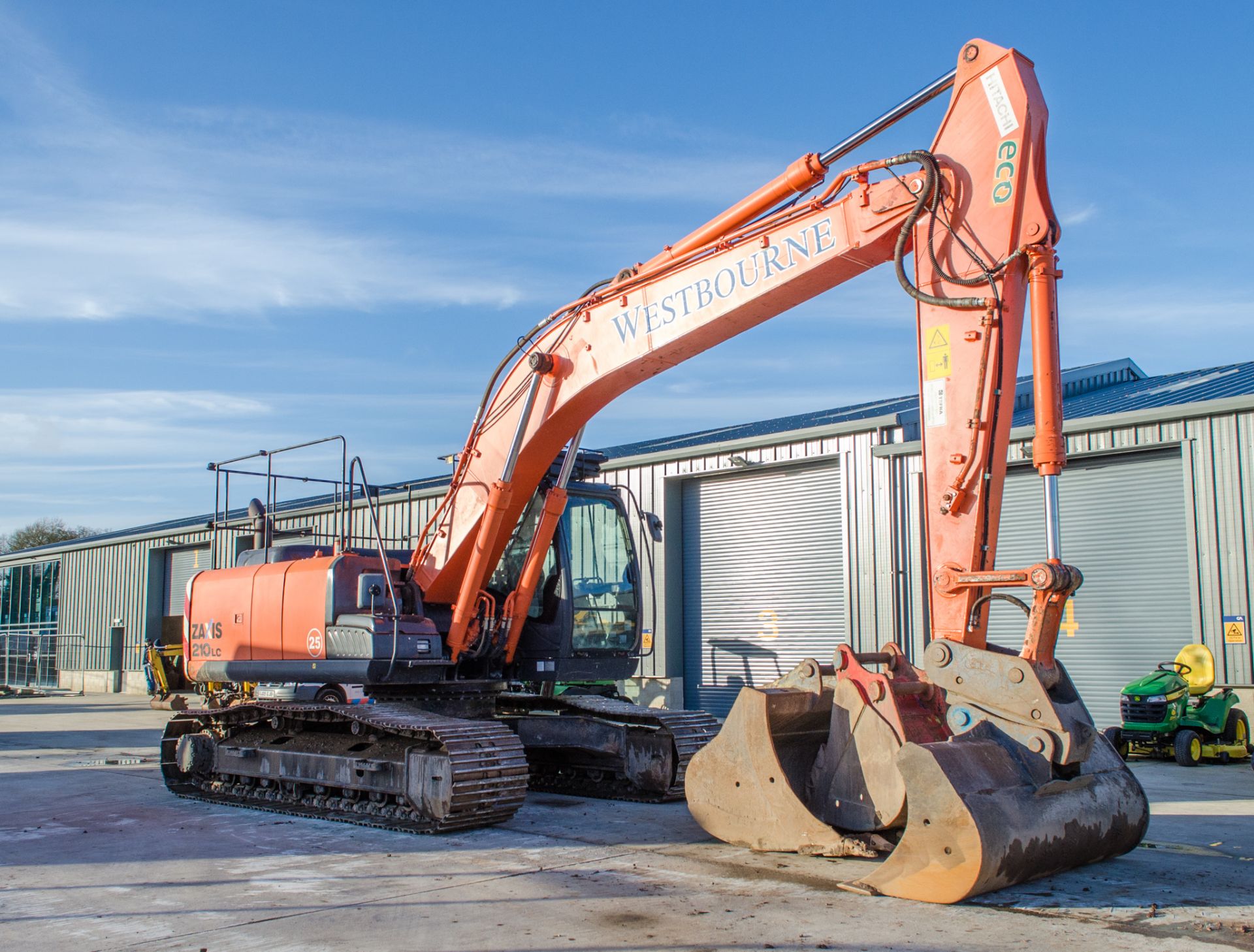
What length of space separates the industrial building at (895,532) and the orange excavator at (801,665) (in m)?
1.83

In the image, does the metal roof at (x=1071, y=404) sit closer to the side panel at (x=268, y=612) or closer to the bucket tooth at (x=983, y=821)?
the side panel at (x=268, y=612)

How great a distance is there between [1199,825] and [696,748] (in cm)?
377

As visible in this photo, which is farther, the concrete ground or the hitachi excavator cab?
the hitachi excavator cab

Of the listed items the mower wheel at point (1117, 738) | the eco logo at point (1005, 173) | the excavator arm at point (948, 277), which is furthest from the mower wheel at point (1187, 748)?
the eco logo at point (1005, 173)

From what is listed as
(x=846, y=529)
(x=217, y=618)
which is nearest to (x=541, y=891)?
(x=217, y=618)

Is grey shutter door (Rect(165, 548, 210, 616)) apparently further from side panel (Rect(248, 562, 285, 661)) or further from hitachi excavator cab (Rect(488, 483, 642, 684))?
hitachi excavator cab (Rect(488, 483, 642, 684))

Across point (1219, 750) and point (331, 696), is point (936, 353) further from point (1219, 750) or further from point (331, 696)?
point (1219, 750)

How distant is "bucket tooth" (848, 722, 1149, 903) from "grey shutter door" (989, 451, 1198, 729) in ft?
28.5

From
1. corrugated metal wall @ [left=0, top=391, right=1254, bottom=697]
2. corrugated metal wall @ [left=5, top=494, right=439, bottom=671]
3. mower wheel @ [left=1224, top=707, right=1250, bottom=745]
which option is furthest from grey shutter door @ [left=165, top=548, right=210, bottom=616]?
mower wheel @ [left=1224, top=707, right=1250, bottom=745]

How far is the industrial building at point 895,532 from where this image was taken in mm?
13680

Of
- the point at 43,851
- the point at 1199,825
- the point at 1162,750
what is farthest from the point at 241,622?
the point at 1162,750

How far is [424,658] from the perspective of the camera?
9.20 metres

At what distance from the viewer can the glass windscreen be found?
34.9 ft

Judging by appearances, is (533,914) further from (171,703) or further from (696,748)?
(171,703)
